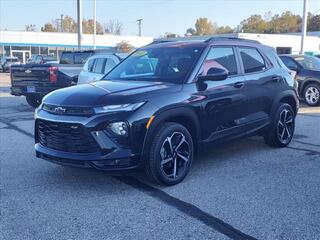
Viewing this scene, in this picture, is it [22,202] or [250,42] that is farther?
[250,42]

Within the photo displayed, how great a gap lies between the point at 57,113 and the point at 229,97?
238cm

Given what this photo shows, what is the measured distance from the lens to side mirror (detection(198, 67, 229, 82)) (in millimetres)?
5407

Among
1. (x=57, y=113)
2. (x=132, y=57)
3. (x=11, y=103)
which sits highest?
(x=132, y=57)

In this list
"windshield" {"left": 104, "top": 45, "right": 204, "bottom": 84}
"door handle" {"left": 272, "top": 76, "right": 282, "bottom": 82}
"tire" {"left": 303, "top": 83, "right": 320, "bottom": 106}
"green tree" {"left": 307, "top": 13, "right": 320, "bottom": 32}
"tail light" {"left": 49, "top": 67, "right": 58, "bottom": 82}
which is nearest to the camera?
"windshield" {"left": 104, "top": 45, "right": 204, "bottom": 84}

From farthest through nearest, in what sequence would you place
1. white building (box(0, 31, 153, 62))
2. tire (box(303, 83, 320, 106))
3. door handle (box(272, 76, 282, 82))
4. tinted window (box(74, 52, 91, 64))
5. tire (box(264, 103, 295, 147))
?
1. white building (box(0, 31, 153, 62))
2. tinted window (box(74, 52, 91, 64))
3. tire (box(303, 83, 320, 106))
4. tire (box(264, 103, 295, 147))
5. door handle (box(272, 76, 282, 82))

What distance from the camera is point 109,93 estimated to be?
4941 mm

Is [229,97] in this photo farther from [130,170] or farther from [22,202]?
[22,202]

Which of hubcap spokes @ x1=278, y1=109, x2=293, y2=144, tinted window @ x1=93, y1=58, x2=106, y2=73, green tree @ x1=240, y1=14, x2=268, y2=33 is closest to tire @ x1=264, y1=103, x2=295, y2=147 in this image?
hubcap spokes @ x1=278, y1=109, x2=293, y2=144

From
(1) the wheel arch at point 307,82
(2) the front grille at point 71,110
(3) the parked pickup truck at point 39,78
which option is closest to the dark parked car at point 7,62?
(3) the parked pickup truck at point 39,78

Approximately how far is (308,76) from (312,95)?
2.02 feet

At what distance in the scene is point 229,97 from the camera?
5.84 metres

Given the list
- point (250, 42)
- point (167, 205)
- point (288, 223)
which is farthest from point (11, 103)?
point (288, 223)

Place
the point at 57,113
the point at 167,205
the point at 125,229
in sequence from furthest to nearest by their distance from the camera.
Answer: the point at 57,113
the point at 167,205
the point at 125,229

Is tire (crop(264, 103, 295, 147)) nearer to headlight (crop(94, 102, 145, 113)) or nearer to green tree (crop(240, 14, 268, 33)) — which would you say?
headlight (crop(94, 102, 145, 113))
